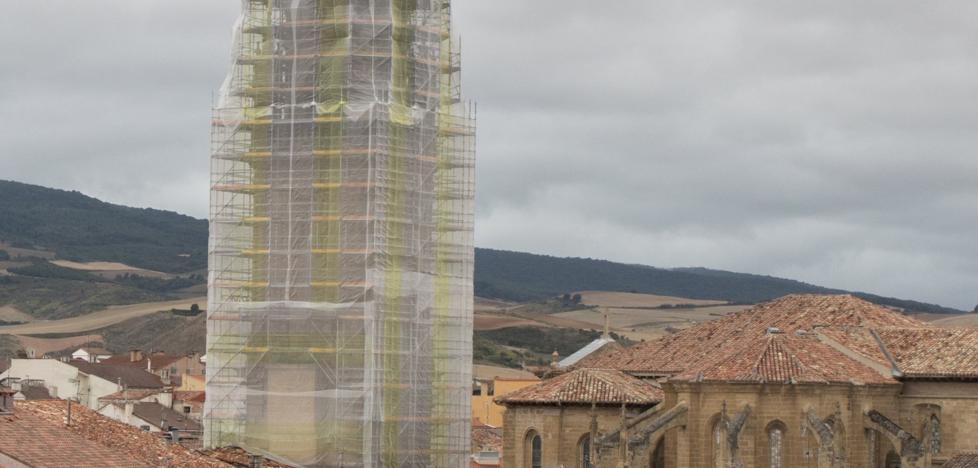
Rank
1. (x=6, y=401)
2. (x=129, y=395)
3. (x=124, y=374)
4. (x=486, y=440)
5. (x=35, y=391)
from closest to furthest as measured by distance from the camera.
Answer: (x=6, y=401)
(x=486, y=440)
(x=35, y=391)
(x=129, y=395)
(x=124, y=374)

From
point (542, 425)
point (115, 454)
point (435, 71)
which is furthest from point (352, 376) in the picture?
point (115, 454)

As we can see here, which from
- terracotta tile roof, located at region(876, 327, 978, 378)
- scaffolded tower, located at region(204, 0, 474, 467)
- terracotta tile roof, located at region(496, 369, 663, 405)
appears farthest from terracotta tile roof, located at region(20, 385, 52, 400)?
terracotta tile roof, located at region(876, 327, 978, 378)

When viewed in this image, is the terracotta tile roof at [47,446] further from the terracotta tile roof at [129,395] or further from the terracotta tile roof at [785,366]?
the terracotta tile roof at [129,395]

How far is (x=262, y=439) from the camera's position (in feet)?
184

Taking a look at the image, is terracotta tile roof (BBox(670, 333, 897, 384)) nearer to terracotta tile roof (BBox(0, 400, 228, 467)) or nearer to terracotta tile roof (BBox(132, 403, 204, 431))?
terracotta tile roof (BBox(0, 400, 228, 467))

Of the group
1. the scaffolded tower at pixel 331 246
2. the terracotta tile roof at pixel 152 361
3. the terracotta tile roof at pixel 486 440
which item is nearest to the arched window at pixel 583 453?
the scaffolded tower at pixel 331 246

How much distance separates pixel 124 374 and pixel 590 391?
55100mm

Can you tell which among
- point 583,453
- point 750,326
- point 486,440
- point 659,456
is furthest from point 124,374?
point 659,456

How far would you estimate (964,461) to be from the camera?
48125 mm

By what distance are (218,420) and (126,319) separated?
13279 centimetres

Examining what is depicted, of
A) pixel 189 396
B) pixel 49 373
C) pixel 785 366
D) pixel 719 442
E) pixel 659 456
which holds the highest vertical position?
pixel 785 366

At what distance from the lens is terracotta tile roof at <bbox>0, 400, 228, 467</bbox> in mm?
37969

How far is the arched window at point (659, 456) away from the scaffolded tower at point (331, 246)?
26.1 ft

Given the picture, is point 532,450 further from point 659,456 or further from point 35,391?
point 35,391
